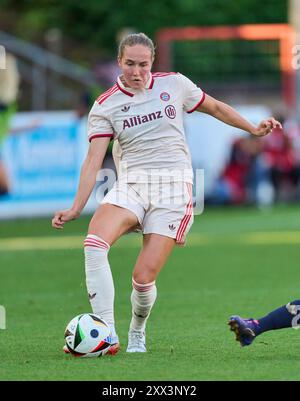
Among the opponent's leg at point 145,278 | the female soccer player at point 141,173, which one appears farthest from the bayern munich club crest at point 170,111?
the opponent's leg at point 145,278

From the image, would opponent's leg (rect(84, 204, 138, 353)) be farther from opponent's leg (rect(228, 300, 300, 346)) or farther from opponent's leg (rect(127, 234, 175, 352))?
opponent's leg (rect(228, 300, 300, 346))

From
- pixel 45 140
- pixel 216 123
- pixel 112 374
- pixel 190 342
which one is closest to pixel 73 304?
pixel 190 342

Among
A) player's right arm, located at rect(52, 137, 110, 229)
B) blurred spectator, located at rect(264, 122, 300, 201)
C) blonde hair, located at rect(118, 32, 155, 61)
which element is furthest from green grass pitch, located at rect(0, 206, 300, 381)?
blurred spectator, located at rect(264, 122, 300, 201)

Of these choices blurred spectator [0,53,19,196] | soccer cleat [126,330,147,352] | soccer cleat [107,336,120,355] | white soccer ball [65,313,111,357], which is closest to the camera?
white soccer ball [65,313,111,357]

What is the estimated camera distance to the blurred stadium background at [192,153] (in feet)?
38.3

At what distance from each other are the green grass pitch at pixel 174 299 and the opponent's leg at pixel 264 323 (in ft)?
0.56

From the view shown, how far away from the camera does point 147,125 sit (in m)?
8.84

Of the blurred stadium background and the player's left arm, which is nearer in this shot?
the player's left arm

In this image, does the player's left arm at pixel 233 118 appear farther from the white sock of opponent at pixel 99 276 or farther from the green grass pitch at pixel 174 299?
the green grass pitch at pixel 174 299

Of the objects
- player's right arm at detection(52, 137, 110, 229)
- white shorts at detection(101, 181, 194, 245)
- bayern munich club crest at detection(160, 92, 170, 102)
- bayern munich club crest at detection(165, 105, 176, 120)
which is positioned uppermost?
bayern munich club crest at detection(160, 92, 170, 102)

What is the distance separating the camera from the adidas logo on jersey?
28.9 feet

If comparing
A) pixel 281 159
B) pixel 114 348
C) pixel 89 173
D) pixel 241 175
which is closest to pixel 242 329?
pixel 114 348

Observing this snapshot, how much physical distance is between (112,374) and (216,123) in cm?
2070

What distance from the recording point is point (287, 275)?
15.0m
